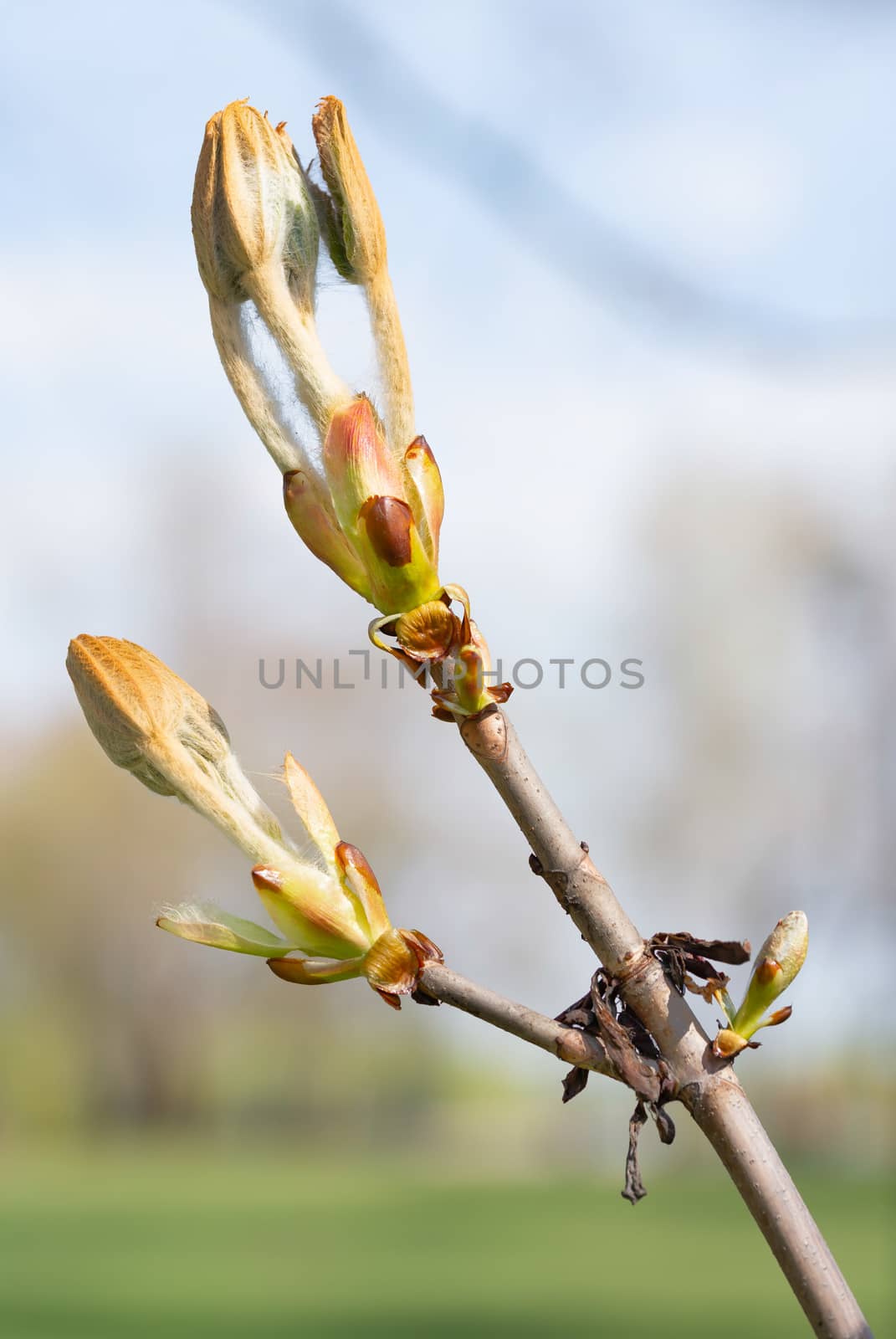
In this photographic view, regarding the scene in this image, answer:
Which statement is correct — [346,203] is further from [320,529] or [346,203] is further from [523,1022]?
[523,1022]

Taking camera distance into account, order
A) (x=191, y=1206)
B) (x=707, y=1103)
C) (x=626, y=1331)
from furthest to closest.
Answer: (x=191, y=1206) → (x=626, y=1331) → (x=707, y=1103)

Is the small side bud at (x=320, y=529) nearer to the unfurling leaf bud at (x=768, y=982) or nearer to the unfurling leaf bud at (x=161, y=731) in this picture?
the unfurling leaf bud at (x=161, y=731)

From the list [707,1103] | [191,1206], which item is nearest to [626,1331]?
[191,1206]

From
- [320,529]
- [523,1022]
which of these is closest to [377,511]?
[320,529]

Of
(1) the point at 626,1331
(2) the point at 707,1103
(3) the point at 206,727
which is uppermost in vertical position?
(3) the point at 206,727

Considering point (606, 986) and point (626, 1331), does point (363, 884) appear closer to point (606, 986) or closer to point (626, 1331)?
point (606, 986)

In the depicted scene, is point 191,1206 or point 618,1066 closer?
point 618,1066

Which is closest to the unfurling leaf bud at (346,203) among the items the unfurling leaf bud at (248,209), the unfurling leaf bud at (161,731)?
the unfurling leaf bud at (248,209)

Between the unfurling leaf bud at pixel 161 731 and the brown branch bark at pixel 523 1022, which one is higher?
the unfurling leaf bud at pixel 161 731
